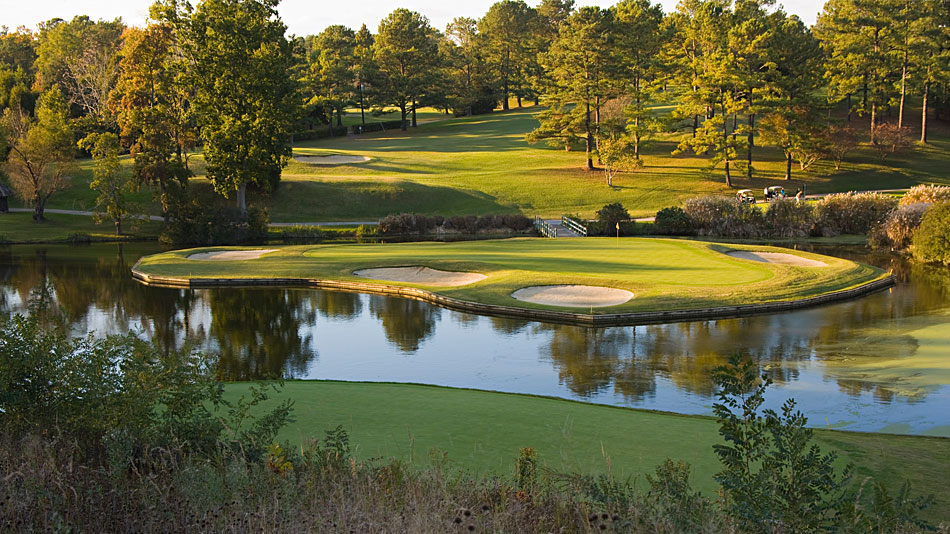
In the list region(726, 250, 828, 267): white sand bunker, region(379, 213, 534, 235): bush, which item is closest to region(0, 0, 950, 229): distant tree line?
region(379, 213, 534, 235): bush

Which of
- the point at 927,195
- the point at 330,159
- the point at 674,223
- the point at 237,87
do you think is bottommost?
the point at 674,223

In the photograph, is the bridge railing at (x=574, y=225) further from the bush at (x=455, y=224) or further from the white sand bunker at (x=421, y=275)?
the white sand bunker at (x=421, y=275)

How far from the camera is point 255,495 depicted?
6.64 metres

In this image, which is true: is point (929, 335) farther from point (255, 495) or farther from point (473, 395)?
point (255, 495)

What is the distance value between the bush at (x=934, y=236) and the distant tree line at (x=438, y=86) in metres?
21.1

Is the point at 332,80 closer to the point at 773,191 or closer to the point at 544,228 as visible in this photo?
the point at 544,228

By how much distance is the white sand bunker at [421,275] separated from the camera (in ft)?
90.8

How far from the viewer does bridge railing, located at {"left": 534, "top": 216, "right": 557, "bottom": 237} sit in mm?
42562

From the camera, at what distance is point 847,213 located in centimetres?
4131

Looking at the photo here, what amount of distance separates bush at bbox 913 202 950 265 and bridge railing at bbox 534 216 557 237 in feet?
56.6

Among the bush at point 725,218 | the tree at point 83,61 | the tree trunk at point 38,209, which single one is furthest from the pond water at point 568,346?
the tree at point 83,61

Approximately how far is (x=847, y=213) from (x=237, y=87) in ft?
115

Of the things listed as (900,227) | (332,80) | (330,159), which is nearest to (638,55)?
(332,80)

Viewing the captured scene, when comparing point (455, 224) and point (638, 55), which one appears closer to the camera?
point (455, 224)
